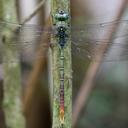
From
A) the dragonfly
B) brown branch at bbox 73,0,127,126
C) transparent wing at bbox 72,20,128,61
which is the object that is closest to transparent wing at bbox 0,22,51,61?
the dragonfly

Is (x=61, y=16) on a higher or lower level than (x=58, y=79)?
higher

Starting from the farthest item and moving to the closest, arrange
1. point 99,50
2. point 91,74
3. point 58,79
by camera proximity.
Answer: point 91,74, point 99,50, point 58,79

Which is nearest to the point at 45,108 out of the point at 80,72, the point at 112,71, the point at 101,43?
the point at 80,72

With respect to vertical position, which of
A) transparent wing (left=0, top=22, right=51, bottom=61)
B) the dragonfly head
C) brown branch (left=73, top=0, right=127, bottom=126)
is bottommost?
brown branch (left=73, top=0, right=127, bottom=126)

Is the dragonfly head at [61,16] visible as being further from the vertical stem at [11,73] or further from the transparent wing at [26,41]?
the vertical stem at [11,73]

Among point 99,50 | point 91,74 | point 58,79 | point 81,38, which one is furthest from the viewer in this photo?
point 91,74

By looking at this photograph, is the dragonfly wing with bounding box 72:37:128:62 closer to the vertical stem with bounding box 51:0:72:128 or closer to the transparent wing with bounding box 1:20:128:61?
the transparent wing with bounding box 1:20:128:61

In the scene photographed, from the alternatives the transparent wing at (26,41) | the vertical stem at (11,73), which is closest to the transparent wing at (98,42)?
the transparent wing at (26,41)

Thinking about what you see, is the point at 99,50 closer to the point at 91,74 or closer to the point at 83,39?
the point at 83,39

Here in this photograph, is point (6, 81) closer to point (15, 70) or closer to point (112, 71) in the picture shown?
point (15, 70)

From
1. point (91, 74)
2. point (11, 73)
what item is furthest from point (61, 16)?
point (91, 74)
